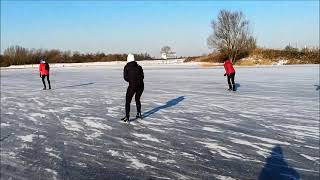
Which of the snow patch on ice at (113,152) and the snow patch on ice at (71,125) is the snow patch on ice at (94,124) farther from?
the snow patch on ice at (113,152)

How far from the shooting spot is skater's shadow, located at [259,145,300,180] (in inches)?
174

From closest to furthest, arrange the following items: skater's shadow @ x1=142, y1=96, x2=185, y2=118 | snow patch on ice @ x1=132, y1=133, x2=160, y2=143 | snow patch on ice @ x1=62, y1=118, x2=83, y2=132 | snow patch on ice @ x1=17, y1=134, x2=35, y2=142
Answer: snow patch on ice @ x1=132, y1=133, x2=160, y2=143 → snow patch on ice @ x1=17, y1=134, x2=35, y2=142 → snow patch on ice @ x1=62, y1=118, x2=83, y2=132 → skater's shadow @ x1=142, y1=96, x2=185, y2=118

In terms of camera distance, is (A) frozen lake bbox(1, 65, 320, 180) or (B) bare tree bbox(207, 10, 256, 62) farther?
(B) bare tree bbox(207, 10, 256, 62)

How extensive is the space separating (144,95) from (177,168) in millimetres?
8333

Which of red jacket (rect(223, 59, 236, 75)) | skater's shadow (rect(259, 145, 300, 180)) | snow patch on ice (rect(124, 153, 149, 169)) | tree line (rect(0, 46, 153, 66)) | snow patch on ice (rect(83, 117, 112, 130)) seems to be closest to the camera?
skater's shadow (rect(259, 145, 300, 180))

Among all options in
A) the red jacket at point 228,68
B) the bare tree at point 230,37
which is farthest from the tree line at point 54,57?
the red jacket at point 228,68

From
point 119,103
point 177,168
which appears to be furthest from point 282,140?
point 119,103

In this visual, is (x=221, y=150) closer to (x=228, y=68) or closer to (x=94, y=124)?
(x=94, y=124)

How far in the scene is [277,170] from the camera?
465 centimetres

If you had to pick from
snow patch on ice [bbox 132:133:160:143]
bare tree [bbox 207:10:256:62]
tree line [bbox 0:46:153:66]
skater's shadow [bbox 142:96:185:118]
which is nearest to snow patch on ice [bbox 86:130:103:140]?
snow patch on ice [bbox 132:133:160:143]

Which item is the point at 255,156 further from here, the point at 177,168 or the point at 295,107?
the point at 295,107

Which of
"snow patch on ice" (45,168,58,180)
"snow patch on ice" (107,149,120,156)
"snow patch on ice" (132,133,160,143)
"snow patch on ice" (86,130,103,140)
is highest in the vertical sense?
"snow patch on ice" (86,130,103,140)

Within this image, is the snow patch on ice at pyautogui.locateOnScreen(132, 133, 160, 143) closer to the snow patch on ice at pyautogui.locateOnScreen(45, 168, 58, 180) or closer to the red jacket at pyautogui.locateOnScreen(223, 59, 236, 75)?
the snow patch on ice at pyautogui.locateOnScreen(45, 168, 58, 180)

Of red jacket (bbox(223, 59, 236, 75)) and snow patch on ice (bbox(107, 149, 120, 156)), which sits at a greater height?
red jacket (bbox(223, 59, 236, 75))
